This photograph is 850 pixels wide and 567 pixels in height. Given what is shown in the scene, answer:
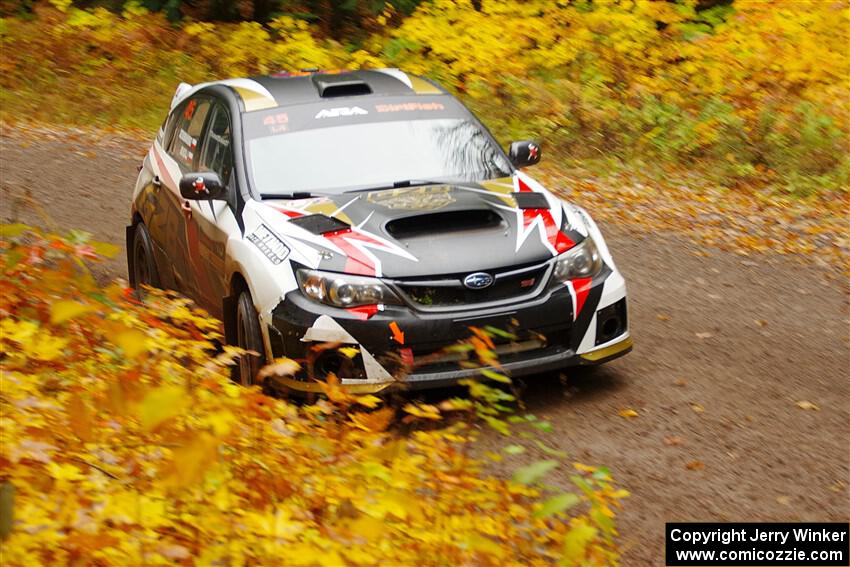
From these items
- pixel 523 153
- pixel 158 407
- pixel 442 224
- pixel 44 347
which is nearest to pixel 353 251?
pixel 442 224

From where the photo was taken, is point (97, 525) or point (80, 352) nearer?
point (97, 525)

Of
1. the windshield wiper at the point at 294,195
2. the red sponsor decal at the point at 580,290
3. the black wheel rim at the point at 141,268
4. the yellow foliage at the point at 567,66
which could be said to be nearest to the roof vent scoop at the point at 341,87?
the windshield wiper at the point at 294,195

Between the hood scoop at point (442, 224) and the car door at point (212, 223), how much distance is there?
1094 millimetres

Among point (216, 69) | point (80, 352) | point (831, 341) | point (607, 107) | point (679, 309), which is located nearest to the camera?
point (80, 352)

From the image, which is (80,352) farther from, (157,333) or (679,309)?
(679,309)

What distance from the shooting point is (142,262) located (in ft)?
30.5

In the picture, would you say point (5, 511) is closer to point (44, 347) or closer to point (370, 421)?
point (44, 347)

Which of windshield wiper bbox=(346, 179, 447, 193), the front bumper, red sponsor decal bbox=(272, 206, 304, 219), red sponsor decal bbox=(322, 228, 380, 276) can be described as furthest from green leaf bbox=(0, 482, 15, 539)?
windshield wiper bbox=(346, 179, 447, 193)

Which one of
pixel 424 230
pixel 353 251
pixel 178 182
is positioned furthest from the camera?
pixel 178 182

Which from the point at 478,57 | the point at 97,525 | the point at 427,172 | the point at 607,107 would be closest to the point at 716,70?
the point at 607,107

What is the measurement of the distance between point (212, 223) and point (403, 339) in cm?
183

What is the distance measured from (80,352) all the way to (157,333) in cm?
69

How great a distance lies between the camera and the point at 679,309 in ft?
29.6

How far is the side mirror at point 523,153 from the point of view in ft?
26.2
